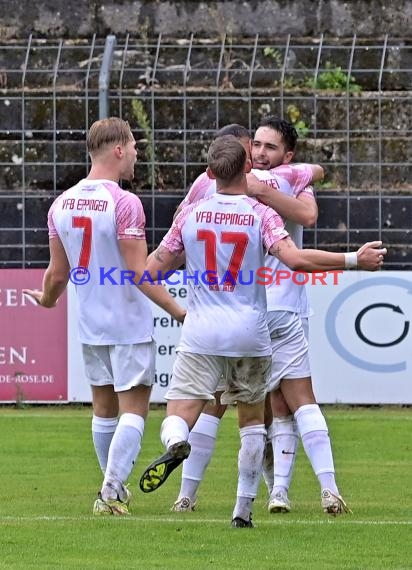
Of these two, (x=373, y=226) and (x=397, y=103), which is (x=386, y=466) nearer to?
(x=373, y=226)

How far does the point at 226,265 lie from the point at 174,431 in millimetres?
843

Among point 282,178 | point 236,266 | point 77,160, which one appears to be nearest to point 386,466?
point 282,178

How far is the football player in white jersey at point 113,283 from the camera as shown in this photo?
8766mm

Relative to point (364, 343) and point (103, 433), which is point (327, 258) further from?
point (364, 343)

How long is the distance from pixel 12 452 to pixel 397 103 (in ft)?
29.0

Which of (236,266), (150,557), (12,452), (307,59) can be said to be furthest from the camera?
(307,59)

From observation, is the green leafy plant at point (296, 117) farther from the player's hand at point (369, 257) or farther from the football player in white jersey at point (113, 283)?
the player's hand at point (369, 257)

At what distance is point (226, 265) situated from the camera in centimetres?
790

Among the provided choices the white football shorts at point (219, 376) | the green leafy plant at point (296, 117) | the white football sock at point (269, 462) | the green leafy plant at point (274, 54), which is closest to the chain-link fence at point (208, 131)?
the green leafy plant at point (296, 117)

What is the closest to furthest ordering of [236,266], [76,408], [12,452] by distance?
[236,266], [12,452], [76,408]

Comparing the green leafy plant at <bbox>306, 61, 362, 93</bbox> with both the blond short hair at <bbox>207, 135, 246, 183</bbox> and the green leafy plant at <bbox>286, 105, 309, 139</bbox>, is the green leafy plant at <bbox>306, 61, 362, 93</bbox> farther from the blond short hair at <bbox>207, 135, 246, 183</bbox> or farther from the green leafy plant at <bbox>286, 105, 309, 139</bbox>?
the blond short hair at <bbox>207, 135, 246, 183</bbox>

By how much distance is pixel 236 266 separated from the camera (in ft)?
25.9

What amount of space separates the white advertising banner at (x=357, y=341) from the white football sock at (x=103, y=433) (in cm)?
809

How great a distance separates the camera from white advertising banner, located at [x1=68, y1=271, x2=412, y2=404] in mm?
17391
